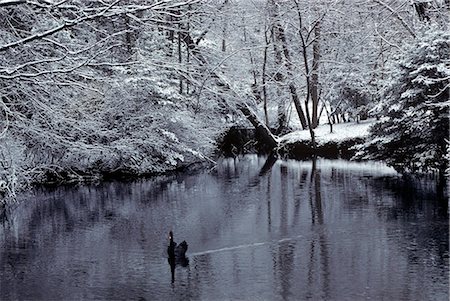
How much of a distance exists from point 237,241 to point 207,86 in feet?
51.1

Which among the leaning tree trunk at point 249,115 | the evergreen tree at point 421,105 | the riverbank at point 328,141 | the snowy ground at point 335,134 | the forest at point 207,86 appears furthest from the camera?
the leaning tree trunk at point 249,115

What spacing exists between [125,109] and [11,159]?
27.6 ft

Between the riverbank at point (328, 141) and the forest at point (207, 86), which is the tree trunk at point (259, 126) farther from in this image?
the riverbank at point (328, 141)

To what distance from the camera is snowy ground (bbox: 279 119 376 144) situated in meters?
26.0

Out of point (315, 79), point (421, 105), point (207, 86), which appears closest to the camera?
point (421, 105)

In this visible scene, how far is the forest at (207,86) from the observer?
15.2 meters

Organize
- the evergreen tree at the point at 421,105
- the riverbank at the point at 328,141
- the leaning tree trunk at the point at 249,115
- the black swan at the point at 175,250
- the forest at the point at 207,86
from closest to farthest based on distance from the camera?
the black swan at the point at 175,250 < the forest at the point at 207,86 < the evergreen tree at the point at 421,105 < the riverbank at the point at 328,141 < the leaning tree trunk at the point at 249,115

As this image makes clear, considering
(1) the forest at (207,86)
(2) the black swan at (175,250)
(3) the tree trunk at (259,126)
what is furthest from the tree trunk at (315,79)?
(2) the black swan at (175,250)

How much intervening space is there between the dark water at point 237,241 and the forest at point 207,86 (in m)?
2.15

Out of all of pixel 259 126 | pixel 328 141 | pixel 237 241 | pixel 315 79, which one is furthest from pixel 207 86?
pixel 237 241

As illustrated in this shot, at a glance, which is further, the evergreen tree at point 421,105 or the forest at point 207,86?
the evergreen tree at point 421,105

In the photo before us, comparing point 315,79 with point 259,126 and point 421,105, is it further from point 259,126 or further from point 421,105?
point 421,105

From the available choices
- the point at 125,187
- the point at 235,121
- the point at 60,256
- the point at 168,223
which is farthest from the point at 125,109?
the point at 60,256

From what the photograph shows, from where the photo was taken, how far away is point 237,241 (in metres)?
11.1
